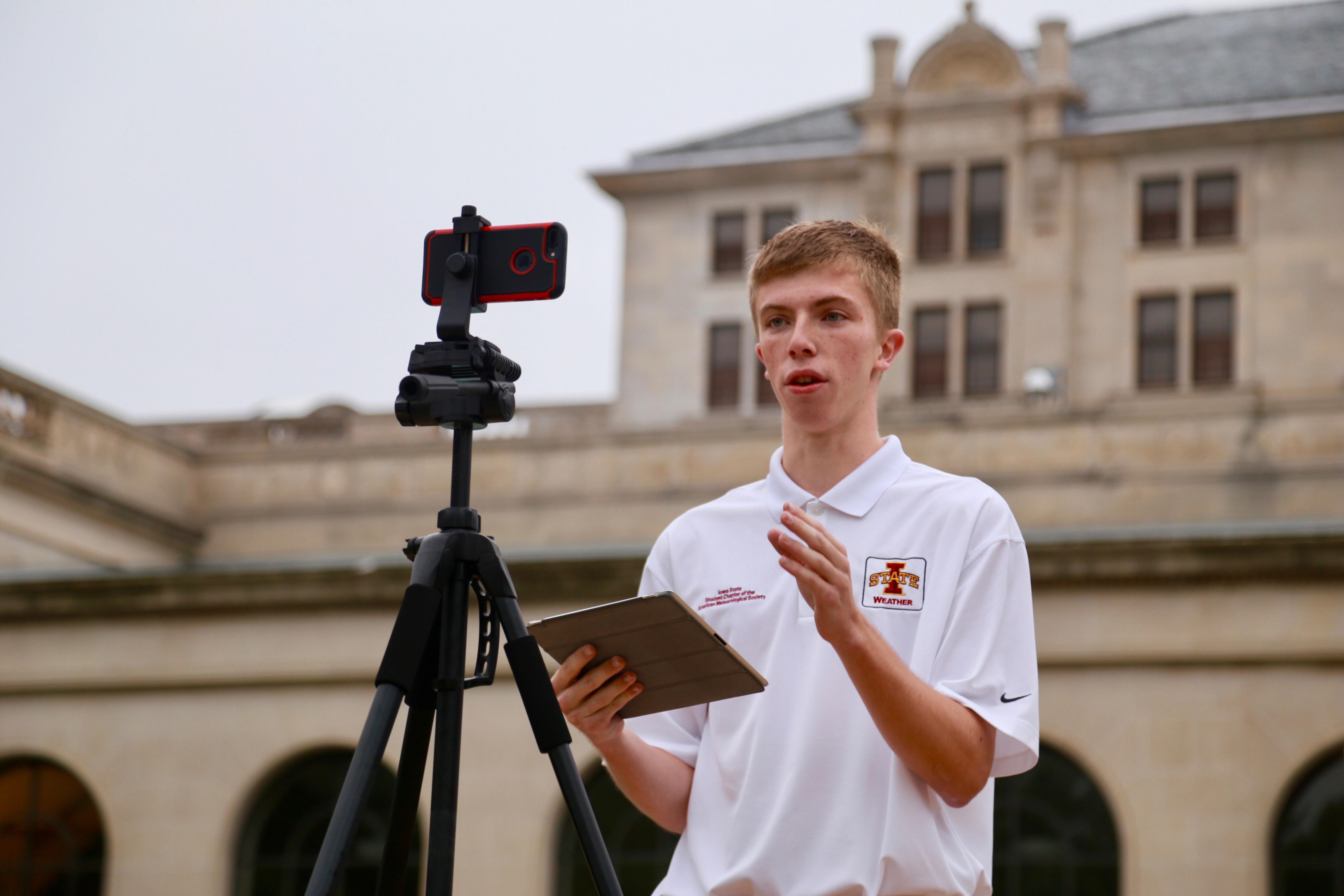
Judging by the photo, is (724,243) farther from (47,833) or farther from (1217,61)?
(47,833)

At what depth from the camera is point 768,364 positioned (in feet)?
11.6

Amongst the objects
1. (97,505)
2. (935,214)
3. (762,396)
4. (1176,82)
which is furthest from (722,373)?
(97,505)

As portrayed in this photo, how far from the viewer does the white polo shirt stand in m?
3.23

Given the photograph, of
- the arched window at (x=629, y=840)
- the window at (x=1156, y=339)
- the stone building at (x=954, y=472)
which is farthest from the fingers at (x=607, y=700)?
the window at (x=1156, y=339)

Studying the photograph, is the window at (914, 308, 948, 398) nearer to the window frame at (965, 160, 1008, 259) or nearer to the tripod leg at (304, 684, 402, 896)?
the window frame at (965, 160, 1008, 259)

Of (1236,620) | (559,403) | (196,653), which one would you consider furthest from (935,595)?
(559,403)

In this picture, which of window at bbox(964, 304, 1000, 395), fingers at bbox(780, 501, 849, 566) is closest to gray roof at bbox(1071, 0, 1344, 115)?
window at bbox(964, 304, 1000, 395)

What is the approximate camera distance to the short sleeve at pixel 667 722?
367 cm

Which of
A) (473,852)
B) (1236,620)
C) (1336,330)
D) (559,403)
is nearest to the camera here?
(1236,620)

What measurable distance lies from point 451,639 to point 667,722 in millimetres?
525

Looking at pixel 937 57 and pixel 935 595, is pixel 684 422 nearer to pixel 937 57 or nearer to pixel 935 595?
pixel 937 57

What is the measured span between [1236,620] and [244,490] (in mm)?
19647

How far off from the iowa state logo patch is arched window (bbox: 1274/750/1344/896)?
48.9ft

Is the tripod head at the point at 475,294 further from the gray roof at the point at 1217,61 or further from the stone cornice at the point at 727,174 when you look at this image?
the gray roof at the point at 1217,61
